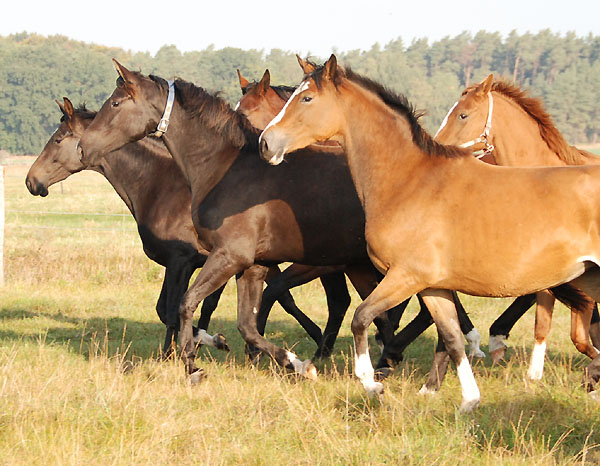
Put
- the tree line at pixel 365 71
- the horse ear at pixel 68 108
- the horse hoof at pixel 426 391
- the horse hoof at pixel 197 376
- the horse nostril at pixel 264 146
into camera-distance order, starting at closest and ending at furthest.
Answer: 1. the horse nostril at pixel 264 146
2. the horse hoof at pixel 426 391
3. the horse hoof at pixel 197 376
4. the horse ear at pixel 68 108
5. the tree line at pixel 365 71

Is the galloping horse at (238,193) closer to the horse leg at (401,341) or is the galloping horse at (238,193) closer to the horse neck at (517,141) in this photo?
the horse leg at (401,341)

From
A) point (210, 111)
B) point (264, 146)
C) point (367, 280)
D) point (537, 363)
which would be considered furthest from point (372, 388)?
point (210, 111)

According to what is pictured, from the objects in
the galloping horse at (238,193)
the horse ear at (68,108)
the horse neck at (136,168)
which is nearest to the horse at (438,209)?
the galloping horse at (238,193)

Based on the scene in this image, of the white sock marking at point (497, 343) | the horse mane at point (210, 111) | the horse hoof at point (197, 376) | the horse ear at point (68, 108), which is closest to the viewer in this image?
the horse hoof at point (197, 376)

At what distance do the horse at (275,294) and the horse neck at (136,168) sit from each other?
0.92 metres

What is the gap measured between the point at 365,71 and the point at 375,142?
185ft

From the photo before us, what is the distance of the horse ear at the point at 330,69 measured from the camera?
4770mm

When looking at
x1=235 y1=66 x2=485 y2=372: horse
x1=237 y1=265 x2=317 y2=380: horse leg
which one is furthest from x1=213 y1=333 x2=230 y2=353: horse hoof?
x1=237 y1=265 x2=317 y2=380: horse leg

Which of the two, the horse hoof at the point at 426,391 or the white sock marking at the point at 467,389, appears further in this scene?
the horse hoof at the point at 426,391

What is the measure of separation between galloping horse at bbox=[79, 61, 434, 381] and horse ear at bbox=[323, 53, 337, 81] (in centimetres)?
108

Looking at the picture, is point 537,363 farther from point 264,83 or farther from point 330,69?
point 264,83

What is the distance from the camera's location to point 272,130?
15.6 ft

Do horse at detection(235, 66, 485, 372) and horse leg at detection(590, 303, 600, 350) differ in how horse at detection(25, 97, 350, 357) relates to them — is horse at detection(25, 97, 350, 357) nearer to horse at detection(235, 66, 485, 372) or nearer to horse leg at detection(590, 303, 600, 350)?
horse at detection(235, 66, 485, 372)

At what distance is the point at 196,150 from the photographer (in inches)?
240
